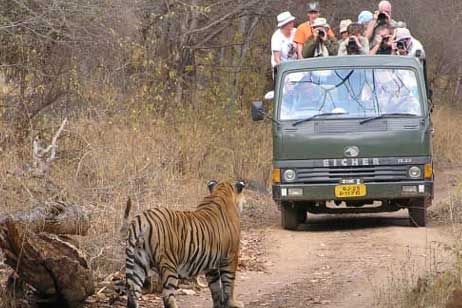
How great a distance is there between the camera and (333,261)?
1188 cm

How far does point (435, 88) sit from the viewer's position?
33.9 meters

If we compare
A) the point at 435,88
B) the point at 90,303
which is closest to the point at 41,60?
the point at 90,303

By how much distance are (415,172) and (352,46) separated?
8.28 feet

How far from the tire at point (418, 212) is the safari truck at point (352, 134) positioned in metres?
0.01

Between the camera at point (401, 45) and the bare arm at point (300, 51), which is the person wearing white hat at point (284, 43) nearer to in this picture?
the bare arm at point (300, 51)

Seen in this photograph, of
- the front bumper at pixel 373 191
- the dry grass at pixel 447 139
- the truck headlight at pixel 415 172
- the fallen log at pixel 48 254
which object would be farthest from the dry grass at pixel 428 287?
the dry grass at pixel 447 139

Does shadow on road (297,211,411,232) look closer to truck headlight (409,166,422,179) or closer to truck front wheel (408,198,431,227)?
truck front wheel (408,198,431,227)

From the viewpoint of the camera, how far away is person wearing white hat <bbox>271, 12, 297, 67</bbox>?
52.4 feet

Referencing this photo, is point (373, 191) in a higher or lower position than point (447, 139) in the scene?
lower

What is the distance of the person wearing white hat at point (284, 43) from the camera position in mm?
15969

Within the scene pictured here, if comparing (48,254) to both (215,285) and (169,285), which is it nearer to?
(169,285)

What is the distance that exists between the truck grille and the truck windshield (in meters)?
0.70

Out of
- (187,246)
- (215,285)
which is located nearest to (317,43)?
(215,285)

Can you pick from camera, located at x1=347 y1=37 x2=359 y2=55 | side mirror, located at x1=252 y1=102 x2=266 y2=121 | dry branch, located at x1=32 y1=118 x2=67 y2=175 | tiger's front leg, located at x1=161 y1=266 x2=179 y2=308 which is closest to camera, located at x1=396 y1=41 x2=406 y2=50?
camera, located at x1=347 y1=37 x2=359 y2=55
